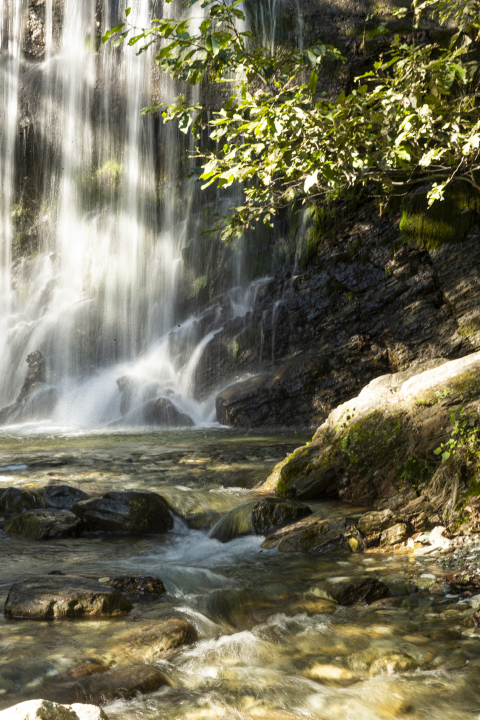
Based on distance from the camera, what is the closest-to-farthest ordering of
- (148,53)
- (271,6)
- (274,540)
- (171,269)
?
1. (274,540)
2. (271,6)
3. (171,269)
4. (148,53)

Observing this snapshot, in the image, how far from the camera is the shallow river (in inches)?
105

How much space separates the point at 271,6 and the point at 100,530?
20.5 m

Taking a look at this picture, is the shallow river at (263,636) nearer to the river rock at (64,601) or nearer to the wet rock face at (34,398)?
the river rock at (64,601)

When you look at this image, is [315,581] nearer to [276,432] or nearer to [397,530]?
[397,530]

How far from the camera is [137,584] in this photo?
4.12 meters

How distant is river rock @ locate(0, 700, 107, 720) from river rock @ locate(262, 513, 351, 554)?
2906 millimetres

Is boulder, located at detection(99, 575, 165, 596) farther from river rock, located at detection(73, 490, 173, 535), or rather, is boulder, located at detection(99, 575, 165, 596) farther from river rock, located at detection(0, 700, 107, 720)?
river rock, located at detection(0, 700, 107, 720)

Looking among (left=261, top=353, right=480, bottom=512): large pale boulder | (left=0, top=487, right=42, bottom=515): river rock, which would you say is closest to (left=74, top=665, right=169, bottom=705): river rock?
(left=261, top=353, right=480, bottom=512): large pale boulder

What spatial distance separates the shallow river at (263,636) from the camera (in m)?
2.66

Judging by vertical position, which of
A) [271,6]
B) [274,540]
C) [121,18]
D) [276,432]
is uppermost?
[121,18]

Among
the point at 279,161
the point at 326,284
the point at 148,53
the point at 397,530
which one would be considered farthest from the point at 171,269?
the point at 397,530

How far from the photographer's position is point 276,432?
44.5 ft

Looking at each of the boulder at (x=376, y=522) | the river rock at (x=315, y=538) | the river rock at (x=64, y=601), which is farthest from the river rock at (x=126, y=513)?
the boulder at (x=376, y=522)

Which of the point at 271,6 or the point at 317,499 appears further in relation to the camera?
the point at 271,6
